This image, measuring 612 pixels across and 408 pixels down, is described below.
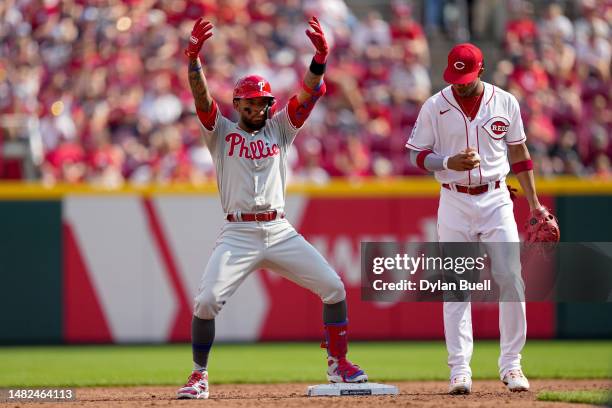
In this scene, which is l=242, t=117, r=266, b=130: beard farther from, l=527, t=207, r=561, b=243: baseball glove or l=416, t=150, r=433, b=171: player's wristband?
l=527, t=207, r=561, b=243: baseball glove

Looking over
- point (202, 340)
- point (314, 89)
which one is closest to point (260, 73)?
point (314, 89)

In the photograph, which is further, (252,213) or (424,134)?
(424,134)

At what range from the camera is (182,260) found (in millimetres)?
12672

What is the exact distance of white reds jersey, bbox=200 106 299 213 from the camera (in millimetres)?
7207

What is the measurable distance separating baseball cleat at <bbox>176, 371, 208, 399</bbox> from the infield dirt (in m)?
0.07

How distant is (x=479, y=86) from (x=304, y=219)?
5735 millimetres

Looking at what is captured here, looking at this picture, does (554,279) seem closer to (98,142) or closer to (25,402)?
(25,402)

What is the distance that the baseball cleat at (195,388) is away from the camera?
23.2 ft

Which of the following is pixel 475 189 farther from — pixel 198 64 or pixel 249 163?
pixel 198 64

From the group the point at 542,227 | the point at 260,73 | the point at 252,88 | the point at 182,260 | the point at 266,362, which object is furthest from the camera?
the point at 260,73

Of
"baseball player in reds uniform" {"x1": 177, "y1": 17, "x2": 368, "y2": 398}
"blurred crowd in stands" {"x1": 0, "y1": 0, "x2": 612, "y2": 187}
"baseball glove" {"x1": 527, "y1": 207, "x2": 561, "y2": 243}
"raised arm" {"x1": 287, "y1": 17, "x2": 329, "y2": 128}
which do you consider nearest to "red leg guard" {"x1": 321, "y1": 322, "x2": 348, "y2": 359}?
"baseball player in reds uniform" {"x1": 177, "y1": 17, "x2": 368, "y2": 398}

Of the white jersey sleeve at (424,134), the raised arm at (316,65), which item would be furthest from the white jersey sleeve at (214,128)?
the white jersey sleeve at (424,134)

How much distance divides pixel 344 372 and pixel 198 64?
2088 millimetres

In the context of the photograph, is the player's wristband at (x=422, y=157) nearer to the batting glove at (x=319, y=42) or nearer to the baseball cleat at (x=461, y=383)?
the batting glove at (x=319, y=42)
